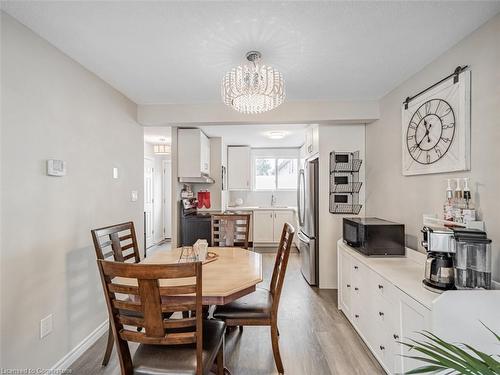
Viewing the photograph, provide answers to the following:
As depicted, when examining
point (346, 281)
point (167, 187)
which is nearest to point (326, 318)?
point (346, 281)

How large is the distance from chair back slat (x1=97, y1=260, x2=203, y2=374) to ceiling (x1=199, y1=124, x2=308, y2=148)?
3.27 meters

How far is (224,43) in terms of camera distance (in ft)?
5.99

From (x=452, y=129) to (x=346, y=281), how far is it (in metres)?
1.63

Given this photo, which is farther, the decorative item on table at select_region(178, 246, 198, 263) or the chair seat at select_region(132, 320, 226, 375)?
the decorative item on table at select_region(178, 246, 198, 263)

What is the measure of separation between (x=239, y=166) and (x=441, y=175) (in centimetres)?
433

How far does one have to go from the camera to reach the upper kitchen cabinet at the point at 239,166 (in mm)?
5965

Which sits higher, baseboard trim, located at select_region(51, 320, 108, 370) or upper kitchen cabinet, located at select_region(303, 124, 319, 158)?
upper kitchen cabinet, located at select_region(303, 124, 319, 158)

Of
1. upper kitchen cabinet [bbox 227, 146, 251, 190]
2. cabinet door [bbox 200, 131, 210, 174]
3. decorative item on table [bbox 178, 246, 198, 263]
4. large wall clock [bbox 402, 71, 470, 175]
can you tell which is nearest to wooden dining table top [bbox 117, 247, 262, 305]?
decorative item on table [bbox 178, 246, 198, 263]

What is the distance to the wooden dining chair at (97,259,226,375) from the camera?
1070 mm

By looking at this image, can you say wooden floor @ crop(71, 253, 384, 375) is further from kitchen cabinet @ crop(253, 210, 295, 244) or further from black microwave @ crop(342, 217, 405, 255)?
kitchen cabinet @ crop(253, 210, 295, 244)

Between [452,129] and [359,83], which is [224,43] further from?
[452,129]

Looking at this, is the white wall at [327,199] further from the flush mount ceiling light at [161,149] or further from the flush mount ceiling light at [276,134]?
the flush mount ceiling light at [161,149]

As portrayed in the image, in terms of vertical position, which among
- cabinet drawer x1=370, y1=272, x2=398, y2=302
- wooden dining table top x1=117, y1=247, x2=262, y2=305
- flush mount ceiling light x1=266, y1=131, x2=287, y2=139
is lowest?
cabinet drawer x1=370, y1=272, x2=398, y2=302

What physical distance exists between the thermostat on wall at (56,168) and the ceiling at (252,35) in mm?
837
